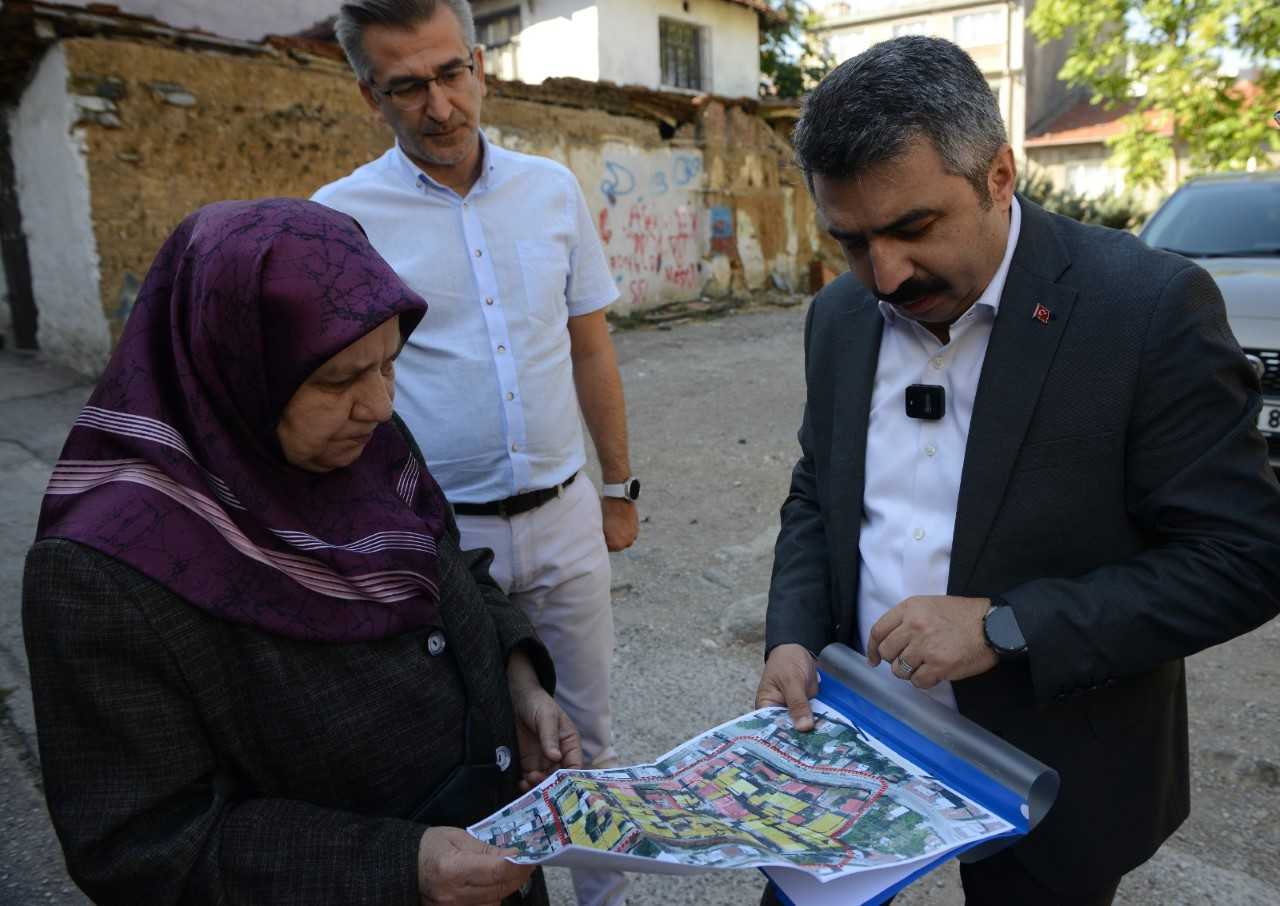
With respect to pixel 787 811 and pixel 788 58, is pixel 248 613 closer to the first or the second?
pixel 787 811

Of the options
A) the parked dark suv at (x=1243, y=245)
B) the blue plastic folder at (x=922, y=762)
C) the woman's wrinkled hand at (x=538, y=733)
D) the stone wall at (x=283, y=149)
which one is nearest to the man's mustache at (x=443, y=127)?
the woman's wrinkled hand at (x=538, y=733)

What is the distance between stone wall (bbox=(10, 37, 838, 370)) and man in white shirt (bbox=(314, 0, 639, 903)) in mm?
3857

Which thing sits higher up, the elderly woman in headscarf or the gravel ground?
the elderly woman in headscarf

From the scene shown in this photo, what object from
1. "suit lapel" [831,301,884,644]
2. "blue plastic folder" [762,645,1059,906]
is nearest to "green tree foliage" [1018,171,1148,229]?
"suit lapel" [831,301,884,644]

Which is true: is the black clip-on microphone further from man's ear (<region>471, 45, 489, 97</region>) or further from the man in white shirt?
man's ear (<region>471, 45, 489, 97</region>)

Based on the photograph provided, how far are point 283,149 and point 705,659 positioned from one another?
7.21m

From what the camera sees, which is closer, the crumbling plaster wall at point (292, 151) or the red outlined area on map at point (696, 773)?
the red outlined area on map at point (696, 773)

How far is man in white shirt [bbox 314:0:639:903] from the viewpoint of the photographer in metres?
2.31

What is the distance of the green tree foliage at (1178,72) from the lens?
12891 mm

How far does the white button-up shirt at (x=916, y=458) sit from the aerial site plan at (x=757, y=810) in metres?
0.23

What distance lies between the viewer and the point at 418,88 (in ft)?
7.54

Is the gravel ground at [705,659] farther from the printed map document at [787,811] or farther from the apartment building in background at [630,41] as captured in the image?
the apartment building in background at [630,41]

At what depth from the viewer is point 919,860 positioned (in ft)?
3.74

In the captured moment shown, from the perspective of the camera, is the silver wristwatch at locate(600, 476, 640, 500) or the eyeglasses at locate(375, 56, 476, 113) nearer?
the eyeglasses at locate(375, 56, 476, 113)
